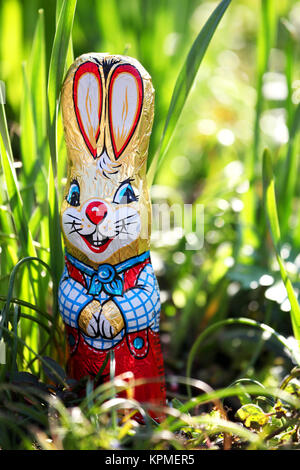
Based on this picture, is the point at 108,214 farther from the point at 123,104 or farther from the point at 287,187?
the point at 287,187

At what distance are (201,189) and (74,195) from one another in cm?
117

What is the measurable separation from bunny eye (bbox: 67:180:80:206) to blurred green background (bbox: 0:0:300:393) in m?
0.10

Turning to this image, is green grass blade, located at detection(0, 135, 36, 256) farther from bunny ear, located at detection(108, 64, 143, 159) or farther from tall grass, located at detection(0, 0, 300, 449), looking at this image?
bunny ear, located at detection(108, 64, 143, 159)

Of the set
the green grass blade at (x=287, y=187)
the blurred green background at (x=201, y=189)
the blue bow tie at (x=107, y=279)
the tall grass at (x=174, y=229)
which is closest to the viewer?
the tall grass at (x=174, y=229)

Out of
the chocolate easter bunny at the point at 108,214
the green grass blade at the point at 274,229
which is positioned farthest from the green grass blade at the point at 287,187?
the chocolate easter bunny at the point at 108,214

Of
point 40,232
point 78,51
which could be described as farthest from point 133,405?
point 78,51

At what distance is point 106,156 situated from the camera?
1.09 metres

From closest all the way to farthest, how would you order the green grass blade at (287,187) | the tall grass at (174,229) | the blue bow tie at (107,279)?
the tall grass at (174,229) → the blue bow tie at (107,279) → the green grass blade at (287,187)

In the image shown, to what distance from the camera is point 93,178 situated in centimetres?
Answer: 109

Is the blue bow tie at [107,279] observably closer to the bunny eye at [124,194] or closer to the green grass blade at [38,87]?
the bunny eye at [124,194]

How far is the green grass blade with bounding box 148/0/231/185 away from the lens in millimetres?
1102

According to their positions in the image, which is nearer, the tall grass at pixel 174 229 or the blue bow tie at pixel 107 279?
the tall grass at pixel 174 229

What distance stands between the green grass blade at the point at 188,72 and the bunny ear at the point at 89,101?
0.15m

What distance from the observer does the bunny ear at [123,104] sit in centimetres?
107
